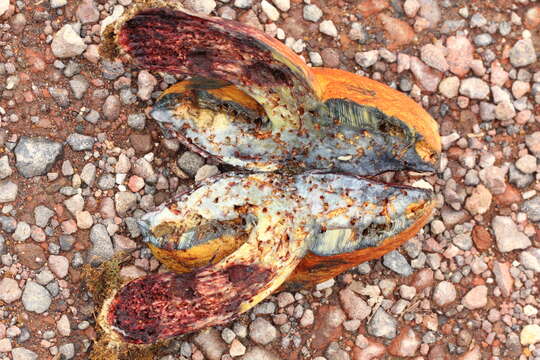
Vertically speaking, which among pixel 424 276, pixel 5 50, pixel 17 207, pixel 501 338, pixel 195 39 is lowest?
pixel 501 338

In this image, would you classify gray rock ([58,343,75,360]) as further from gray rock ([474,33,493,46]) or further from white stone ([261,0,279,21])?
gray rock ([474,33,493,46])

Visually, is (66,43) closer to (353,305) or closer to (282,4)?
(282,4)

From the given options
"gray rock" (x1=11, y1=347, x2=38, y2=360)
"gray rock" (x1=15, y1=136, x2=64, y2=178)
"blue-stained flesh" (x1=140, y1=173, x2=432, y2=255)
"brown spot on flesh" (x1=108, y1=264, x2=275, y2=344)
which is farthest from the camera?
"gray rock" (x1=15, y1=136, x2=64, y2=178)

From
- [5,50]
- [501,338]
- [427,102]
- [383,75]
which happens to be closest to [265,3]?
[383,75]

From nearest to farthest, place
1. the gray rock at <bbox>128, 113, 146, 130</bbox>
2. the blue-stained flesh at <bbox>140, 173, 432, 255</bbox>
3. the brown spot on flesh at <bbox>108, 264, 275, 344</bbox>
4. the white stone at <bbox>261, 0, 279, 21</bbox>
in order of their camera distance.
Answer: the brown spot on flesh at <bbox>108, 264, 275, 344</bbox>, the blue-stained flesh at <bbox>140, 173, 432, 255</bbox>, the gray rock at <bbox>128, 113, 146, 130</bbox>, the white stone at <bbox>261, 0, 279, 21</bbox>

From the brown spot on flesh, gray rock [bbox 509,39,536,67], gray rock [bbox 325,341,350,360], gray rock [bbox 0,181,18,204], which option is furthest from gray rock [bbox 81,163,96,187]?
gray rock [bbox 509,39,536,67]

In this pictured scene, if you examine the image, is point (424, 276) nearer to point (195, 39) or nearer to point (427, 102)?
point (427, 102)
